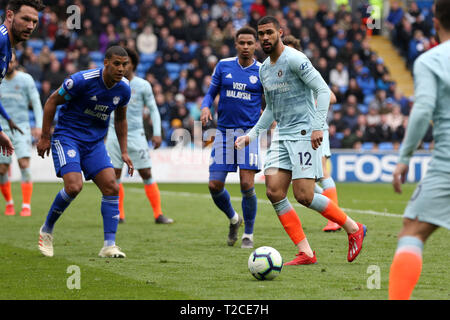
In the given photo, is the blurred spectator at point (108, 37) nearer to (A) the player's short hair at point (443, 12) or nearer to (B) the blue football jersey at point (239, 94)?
(B) the blue football jersey at point (239, 94)

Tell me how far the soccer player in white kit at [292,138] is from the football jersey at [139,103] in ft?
14.0

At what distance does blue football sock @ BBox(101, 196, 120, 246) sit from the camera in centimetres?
815

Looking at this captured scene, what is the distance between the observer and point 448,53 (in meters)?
4.48

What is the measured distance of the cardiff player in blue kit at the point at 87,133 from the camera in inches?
308

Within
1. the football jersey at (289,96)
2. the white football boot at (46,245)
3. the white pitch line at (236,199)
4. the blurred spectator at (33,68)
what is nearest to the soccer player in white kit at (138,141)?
the white pitch line at (236,199)

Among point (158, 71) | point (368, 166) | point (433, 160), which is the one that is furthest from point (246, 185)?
point (158, 71)

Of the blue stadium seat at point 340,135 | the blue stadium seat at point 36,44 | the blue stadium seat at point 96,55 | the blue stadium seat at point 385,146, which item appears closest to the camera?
the blue stadium seat at point 340,135

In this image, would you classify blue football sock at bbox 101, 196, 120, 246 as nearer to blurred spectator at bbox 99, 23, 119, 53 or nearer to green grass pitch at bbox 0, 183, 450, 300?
green grass pitch at bbox 0, 183, 450, 300

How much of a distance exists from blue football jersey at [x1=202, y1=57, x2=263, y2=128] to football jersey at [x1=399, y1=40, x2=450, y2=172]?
459cm

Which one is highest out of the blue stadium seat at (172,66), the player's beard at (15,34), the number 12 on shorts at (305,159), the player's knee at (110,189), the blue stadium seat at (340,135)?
the blue stadium seat at (172,66)

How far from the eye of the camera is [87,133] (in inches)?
322

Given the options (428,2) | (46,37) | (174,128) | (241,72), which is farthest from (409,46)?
(241,72)

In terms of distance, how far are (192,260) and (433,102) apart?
3.91 m

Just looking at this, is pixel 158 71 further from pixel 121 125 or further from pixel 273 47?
pixel 273 47
